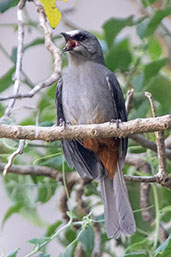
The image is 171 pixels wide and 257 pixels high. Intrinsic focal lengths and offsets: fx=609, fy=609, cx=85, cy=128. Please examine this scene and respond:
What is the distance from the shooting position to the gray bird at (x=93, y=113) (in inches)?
121

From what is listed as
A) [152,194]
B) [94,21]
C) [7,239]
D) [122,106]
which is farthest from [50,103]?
[94,21]

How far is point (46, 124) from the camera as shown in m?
2.95

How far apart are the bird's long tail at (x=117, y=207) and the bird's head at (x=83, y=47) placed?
0.64m

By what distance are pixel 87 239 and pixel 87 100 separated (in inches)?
29.7

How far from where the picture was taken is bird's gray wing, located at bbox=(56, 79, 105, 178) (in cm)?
304

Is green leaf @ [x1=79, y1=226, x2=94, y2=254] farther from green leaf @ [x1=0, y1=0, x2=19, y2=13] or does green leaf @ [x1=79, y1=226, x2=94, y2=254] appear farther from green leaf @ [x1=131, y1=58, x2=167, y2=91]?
green leaf @ [x1=0, y1=0, x2=19, y2=13]

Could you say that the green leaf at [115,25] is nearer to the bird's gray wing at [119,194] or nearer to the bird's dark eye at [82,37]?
the bird's dark eye at [82,37]

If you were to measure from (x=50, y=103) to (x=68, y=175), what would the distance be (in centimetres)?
41

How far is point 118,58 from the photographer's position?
327cm

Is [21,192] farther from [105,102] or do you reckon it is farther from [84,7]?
[84,7]

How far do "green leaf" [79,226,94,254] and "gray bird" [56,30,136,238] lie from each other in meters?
0.20

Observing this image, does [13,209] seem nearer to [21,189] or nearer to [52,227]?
[21,189]

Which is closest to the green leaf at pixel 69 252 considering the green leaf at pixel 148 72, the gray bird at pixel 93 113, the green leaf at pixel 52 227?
the gray bird at pixel 93 113

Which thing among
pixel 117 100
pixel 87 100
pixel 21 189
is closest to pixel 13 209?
pixel 21 189
